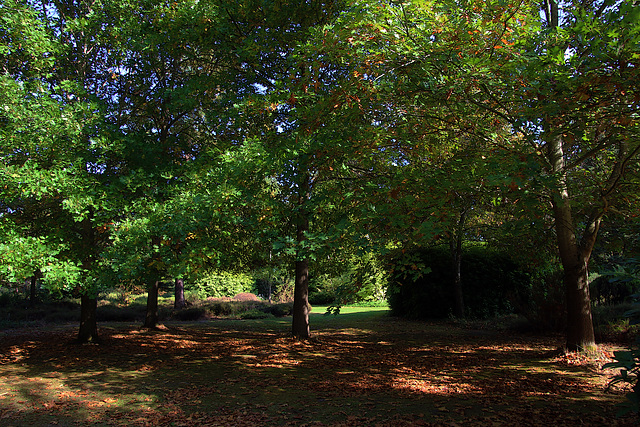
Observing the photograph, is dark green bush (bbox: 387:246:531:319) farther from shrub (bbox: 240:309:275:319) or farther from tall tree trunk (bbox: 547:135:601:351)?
tall tree trunk (bbox: 547:135:601:351)

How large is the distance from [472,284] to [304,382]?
426 inches

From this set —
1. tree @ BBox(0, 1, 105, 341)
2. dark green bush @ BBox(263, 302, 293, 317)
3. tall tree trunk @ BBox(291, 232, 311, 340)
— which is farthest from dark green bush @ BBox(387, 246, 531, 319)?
tree @ BBox(0, 1, 105, 341)

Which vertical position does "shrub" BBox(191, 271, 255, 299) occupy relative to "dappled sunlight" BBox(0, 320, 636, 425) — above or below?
above

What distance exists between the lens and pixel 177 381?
7129 mm

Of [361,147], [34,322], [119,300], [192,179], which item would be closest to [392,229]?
[361,147]

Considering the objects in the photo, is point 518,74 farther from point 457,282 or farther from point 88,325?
point 88,325

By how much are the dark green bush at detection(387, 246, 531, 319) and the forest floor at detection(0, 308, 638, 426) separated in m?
4.37

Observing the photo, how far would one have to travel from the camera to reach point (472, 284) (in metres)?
15.8

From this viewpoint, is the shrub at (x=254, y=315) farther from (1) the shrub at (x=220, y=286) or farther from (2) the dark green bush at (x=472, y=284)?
(2) the dark green bush at (x=472, y=284)

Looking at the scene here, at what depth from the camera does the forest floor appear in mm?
5168

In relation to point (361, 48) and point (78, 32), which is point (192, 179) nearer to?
point (361, 48)

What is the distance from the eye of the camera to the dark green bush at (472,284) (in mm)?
15617

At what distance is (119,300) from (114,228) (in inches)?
659

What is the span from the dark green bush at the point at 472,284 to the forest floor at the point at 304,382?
437 cm
